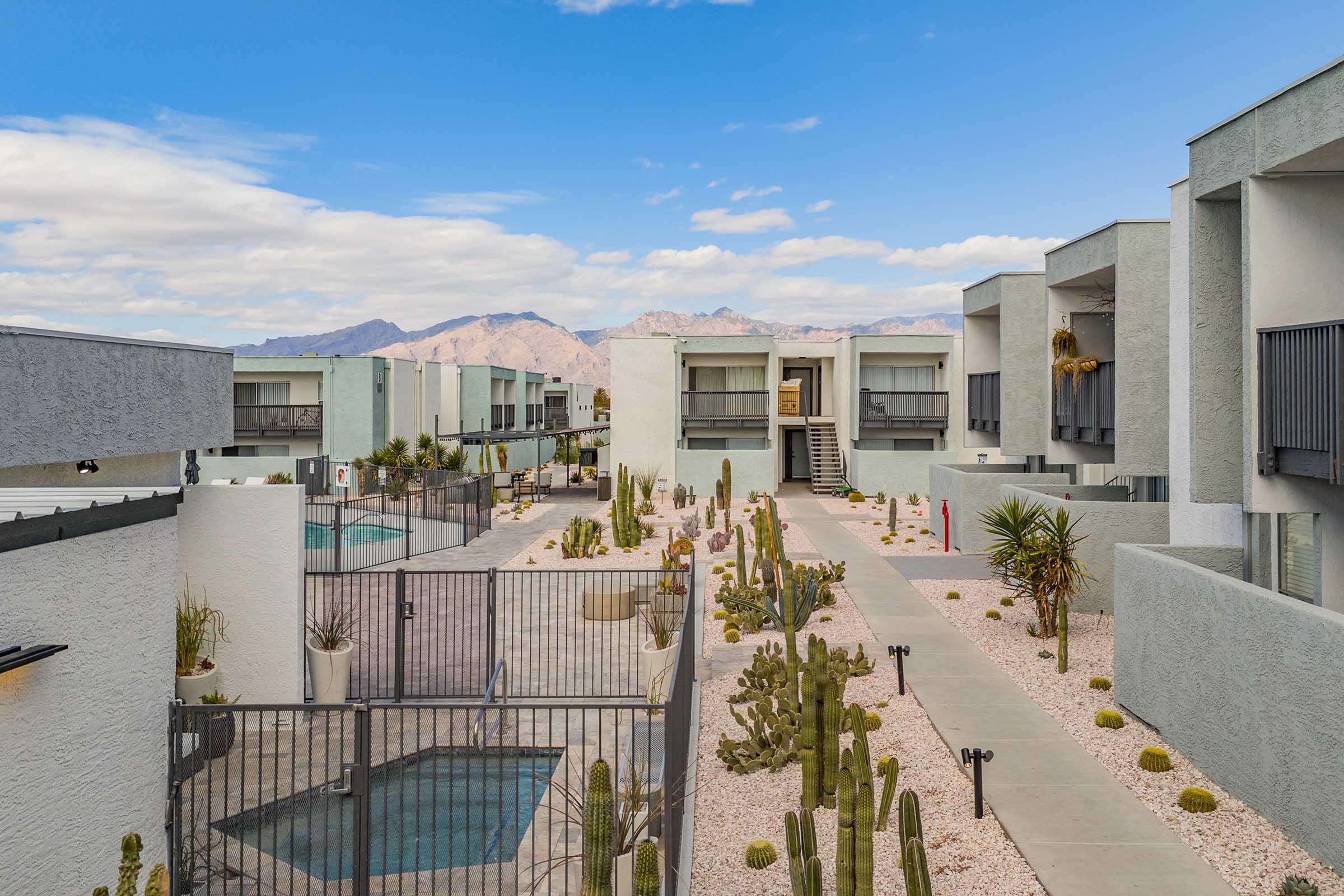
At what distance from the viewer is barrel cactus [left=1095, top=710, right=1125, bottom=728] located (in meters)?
10.7

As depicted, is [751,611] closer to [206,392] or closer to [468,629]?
[468,629]

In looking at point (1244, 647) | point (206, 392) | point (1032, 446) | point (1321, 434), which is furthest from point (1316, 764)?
point (1032, 446)

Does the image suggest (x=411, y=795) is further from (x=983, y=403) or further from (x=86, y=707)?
(x=983, y=403)

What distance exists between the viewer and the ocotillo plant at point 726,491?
29.4 m

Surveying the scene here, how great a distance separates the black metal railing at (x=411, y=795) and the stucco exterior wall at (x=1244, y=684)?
5090 mm

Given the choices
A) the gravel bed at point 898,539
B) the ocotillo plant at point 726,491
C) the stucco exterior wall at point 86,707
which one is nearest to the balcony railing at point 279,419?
the ocotillo plant at point 726,491

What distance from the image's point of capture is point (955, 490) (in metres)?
24.1

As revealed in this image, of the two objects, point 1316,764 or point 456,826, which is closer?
point 1316,764

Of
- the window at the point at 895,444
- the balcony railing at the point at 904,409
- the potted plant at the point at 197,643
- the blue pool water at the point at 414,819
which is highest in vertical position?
the balcony railing at the point at 904,409

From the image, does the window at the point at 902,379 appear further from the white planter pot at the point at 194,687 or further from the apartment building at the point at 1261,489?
the white planter pot at the point at 194,687

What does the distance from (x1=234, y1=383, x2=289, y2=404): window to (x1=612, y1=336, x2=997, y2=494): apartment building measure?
1619 centimetres

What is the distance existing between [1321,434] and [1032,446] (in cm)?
1342

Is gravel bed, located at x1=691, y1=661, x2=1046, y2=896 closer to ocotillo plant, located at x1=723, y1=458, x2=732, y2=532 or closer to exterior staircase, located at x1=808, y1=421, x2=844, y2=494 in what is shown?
ocotillo plant, located at x1=723, y1=458, x2=732, y2=532

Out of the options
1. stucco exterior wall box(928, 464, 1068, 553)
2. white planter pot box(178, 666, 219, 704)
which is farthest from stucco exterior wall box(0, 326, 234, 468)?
stucco exterior wall box(928, 464, 1068, 553)
